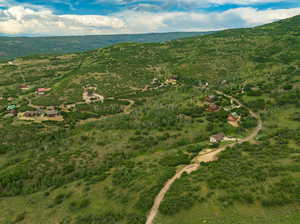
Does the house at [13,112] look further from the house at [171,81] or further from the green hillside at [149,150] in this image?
the house at [171,81]

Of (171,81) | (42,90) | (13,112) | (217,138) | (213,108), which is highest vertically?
(171,81)

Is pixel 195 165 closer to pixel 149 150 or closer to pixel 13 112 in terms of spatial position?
pixel 149 150

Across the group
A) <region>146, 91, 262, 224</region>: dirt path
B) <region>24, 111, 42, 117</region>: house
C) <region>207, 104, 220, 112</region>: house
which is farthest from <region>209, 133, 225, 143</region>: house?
<region>24, 111, 42, 117</region>: house

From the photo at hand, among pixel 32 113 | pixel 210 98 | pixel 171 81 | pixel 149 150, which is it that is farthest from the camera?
pixel 171 81

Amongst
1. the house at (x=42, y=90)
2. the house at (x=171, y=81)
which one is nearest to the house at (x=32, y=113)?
the house at (x=42, y=90)

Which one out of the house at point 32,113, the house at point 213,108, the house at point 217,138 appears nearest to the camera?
the house at point 217,138

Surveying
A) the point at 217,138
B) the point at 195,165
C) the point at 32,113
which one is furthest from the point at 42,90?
the point at 195,165

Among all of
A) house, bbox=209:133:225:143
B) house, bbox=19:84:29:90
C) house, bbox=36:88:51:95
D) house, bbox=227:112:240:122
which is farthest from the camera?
house, bbox=19:84:29:90

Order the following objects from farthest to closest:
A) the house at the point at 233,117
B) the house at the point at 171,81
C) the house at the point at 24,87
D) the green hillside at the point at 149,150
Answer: the house at the point at 24,87, the house at the point at 171,81, the house at the point at 233,117, the green hillside at the point at 149,150

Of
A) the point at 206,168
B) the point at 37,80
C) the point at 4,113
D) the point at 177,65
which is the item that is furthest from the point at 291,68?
the point at 37,80

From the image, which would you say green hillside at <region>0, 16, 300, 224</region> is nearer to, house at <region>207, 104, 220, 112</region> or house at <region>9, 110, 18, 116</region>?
house at <region>9, 110, 18, 116</region>
